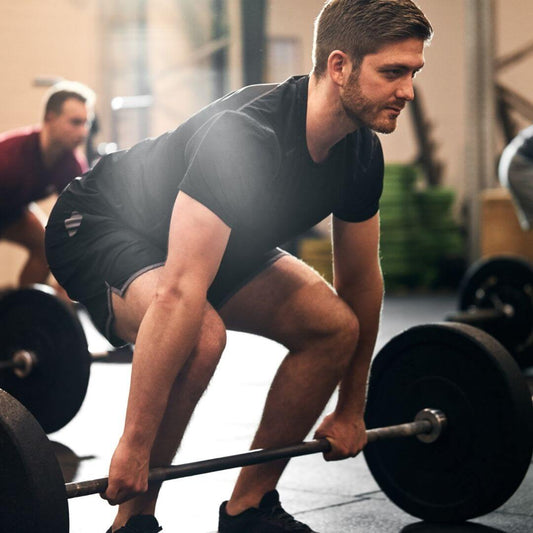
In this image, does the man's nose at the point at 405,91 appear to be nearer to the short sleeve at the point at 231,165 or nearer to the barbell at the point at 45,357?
the short sleeve at the point at 231,165

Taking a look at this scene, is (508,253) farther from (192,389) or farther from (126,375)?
(192,389)

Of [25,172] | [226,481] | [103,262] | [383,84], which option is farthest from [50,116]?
[383,84]

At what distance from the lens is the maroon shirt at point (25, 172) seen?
12.1ft

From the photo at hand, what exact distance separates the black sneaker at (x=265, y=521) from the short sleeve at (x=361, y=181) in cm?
51

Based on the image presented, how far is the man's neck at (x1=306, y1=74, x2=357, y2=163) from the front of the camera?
160 centimetres

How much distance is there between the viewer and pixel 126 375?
154 inches

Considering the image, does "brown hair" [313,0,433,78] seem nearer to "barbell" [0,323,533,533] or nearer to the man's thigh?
Result: the man's thigh

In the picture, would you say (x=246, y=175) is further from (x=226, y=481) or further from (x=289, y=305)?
(x=226, y=481)

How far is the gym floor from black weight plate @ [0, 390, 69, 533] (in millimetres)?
508

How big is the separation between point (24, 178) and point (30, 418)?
94.1 inches

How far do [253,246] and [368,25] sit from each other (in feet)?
1.31

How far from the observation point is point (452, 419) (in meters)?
1.89

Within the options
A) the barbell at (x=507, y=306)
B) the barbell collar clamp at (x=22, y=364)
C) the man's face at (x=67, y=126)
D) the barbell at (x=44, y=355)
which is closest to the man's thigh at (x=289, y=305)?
the barbell at (x=44, y=355)

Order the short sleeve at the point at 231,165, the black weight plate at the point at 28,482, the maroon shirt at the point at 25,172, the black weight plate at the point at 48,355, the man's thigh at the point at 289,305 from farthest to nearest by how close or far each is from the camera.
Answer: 1. the maroon shirt at the point at 25,172
2. the black weight plate at the point at 48,355
3. the man's thigh at the point at 289,305
4. the short sleeve at the point at 231,165
5. the black weight plate at the point at 28,482
